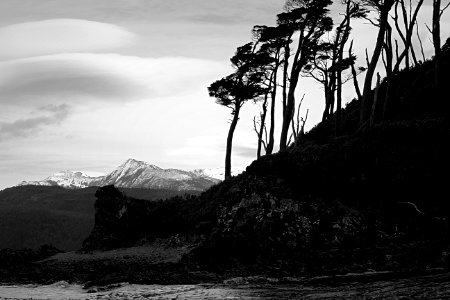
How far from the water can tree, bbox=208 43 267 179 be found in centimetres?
2290

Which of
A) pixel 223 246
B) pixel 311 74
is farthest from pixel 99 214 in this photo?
pixel 311 74

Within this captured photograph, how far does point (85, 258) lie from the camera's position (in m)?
28.3

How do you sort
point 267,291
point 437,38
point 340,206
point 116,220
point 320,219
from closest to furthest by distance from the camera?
point 267,291 < point 320,219 < point 340,206 < point 437,38 < point 116,220

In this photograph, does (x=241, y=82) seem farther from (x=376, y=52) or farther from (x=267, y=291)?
(x=267, y=291)

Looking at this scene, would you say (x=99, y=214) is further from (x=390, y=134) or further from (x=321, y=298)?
(x=321, y=298)

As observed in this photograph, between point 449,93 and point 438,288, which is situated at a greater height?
point 449,93

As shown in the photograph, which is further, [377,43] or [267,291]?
[377,43]

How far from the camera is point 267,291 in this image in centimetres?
1293

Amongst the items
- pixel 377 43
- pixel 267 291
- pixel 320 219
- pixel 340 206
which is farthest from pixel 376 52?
pixel 267 291

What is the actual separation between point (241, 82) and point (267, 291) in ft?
86.6

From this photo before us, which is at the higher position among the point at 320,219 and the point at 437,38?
the point at 437,38

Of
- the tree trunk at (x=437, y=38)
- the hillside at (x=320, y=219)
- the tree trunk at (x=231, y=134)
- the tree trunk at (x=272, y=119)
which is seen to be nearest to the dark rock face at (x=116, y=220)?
the hillside at (x=320, y=219)

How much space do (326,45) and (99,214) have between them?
64.7 ft

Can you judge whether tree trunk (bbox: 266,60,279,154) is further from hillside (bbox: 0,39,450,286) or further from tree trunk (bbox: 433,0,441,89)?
tree trunk (bbox: 433,0,441,89)
